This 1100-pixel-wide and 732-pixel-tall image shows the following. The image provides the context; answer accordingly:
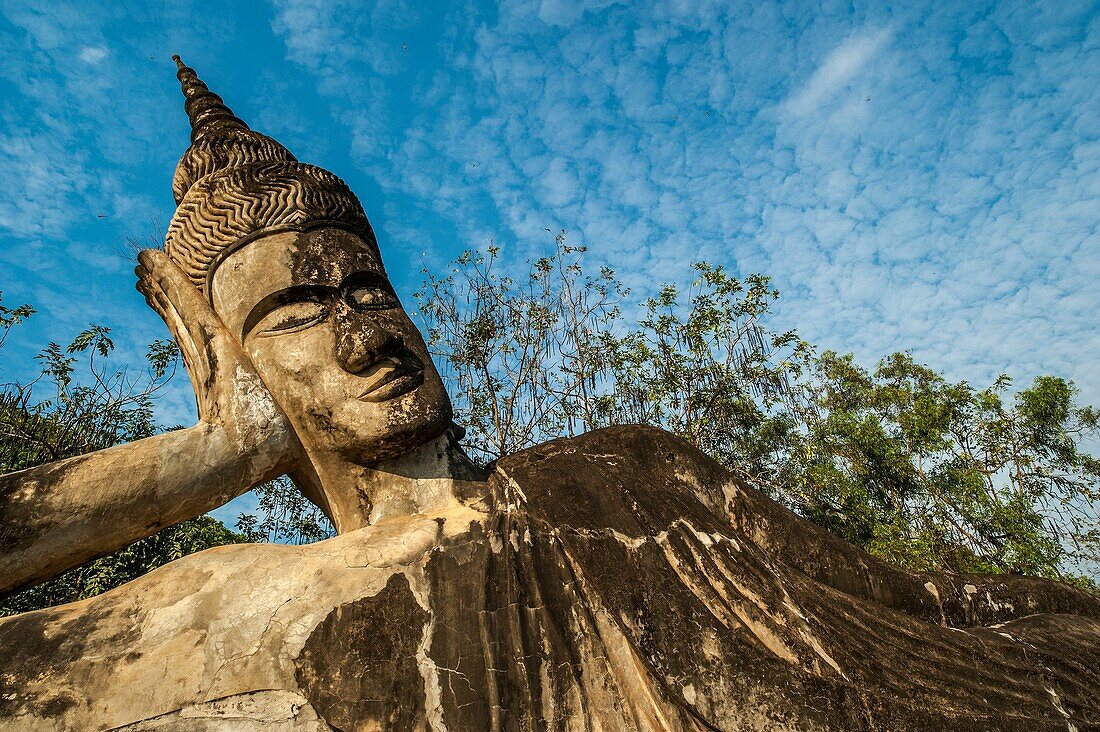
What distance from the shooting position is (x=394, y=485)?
3.36 meters

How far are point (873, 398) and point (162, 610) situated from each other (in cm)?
1273

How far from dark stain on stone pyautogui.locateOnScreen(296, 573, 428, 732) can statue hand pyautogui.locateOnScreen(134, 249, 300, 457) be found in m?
1.06

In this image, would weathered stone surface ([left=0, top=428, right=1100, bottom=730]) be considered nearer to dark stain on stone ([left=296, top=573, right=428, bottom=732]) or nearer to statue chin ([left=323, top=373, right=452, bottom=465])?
dark stain on stone ([left=296, top=573, right=428, bottom=732])

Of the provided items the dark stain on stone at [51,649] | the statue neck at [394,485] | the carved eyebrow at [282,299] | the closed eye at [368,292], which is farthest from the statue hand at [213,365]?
the dark stain on stone at [51,649]

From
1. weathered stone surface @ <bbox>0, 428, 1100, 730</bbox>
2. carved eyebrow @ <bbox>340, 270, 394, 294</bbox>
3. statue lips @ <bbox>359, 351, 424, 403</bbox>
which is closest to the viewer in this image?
weathered stone surface @ <bbox>0, 428, 1100, 730</bbox>

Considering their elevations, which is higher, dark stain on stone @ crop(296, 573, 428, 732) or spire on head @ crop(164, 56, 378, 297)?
spire on head @ crop(164, 56, 378, 297)

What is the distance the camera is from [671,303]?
39.8 ft

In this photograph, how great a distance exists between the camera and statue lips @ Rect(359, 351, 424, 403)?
3.29 metres

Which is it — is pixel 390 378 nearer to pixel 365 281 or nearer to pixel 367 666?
pixel 365 281

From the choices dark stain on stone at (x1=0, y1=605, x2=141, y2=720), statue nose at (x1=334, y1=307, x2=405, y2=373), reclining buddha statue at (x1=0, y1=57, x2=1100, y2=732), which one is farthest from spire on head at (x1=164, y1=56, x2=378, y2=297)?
dark stain on stone at (x1=0, y1=605, x2=141, y2=720)

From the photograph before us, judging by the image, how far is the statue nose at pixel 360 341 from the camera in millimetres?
3305

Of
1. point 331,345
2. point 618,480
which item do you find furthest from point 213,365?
point 618,480

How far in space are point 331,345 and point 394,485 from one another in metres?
0.71

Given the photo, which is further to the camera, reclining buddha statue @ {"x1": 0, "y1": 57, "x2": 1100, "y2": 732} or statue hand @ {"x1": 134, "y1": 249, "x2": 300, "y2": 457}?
statue hand @ {"x1": 134, "y1": 249, "x2": 300, "y2": 457}
